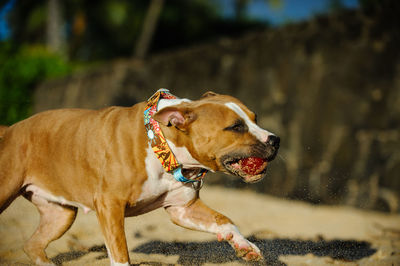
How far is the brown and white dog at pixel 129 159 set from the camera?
3.34 metres

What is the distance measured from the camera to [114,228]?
329cm

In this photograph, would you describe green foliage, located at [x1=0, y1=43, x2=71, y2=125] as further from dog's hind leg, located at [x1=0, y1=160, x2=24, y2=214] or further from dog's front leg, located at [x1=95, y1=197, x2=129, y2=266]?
dog's front leg, located at [x1=95, y1=197, x2=129, y2=266]

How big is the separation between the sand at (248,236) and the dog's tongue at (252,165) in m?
0.90

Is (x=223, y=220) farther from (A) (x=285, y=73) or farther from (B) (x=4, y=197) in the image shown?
(A) (x=285, y=73)

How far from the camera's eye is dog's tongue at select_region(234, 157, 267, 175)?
10.9 ft

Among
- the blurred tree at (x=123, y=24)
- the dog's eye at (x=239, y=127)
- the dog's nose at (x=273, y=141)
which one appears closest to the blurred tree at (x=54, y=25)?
the blurred tree at (x=123, y=24)

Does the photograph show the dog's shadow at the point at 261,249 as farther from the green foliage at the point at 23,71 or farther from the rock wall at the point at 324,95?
the green foliage at the point at 23,71

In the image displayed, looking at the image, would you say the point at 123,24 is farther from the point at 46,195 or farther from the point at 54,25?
the point at 46,195

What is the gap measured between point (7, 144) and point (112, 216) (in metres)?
1.38

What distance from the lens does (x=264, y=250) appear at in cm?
429

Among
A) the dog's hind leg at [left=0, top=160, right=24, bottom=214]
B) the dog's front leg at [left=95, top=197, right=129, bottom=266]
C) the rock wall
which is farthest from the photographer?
the rock wall

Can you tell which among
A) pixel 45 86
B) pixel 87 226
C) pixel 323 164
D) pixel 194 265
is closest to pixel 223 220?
pixel 194 265

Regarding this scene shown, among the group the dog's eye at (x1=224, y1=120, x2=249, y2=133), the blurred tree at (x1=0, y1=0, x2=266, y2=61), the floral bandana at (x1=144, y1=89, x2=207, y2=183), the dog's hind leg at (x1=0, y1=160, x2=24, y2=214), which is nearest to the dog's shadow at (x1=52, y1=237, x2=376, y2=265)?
the dog's hind leg at (x1=0, y1=160, x2=24, y2=214)

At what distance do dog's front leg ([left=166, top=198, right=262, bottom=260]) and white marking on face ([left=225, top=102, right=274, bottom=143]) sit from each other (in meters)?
0.78
